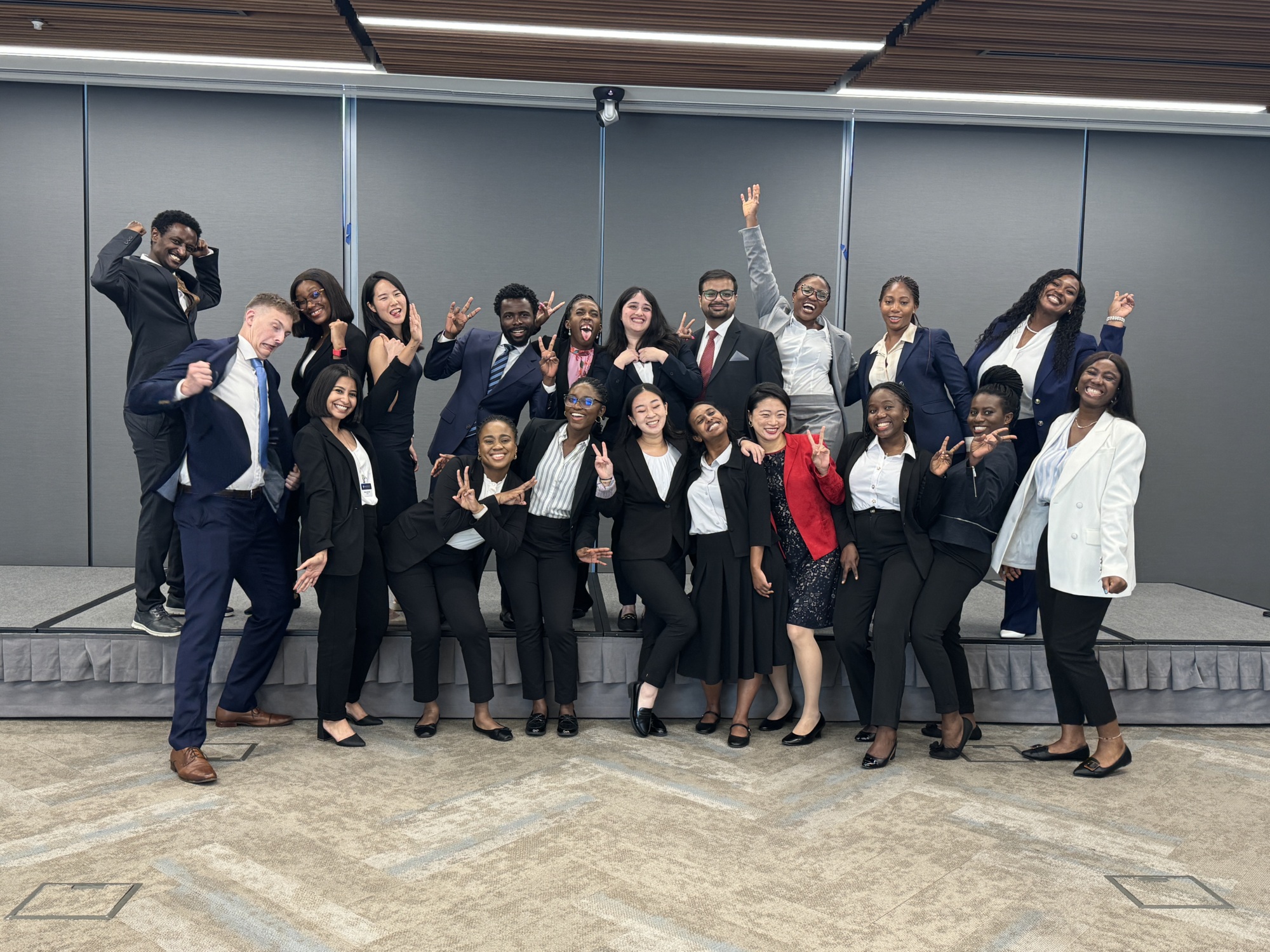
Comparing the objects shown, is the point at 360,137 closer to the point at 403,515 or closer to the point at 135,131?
the point at 135,131

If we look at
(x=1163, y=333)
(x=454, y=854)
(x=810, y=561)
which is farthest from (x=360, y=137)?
(x=1163, y=333)

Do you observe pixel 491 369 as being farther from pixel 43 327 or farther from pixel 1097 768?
pixel 43 327

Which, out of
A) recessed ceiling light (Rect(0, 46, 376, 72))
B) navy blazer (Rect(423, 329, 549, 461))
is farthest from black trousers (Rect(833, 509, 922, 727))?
recessed ceiling light (Rect(0, 46, 376, 72))

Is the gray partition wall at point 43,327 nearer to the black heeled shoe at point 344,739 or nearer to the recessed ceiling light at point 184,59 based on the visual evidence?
the recessed ceiling light at point 184,59

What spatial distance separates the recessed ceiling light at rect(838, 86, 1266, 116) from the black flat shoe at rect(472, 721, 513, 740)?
146 inches

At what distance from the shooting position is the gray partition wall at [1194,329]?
18.0 ft

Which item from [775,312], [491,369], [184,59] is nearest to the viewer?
[491,369]

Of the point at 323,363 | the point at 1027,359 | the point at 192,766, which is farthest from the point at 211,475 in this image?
the point at 1027,359

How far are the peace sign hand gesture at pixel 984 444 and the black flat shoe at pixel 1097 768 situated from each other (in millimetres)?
1170

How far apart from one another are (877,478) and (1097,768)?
4.30 feet

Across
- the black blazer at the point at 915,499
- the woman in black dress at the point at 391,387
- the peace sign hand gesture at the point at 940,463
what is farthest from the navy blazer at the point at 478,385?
the peace sign hand gesture at the point at 940,463

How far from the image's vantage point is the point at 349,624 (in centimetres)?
345

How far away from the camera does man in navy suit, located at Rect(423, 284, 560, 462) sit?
12.6 feet

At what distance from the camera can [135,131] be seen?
507 centimetres
